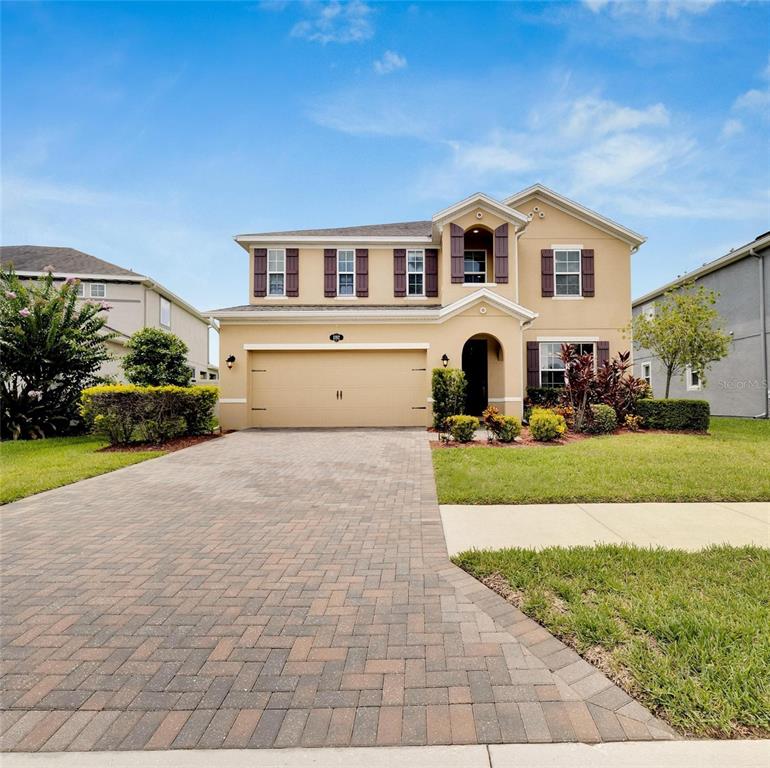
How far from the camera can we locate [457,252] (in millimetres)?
14609

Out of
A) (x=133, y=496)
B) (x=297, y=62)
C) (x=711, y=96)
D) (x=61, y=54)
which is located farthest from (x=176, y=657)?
(x=711, y=96)

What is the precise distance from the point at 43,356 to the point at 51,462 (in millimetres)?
5132

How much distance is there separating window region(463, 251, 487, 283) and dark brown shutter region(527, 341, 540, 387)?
3.13 meters

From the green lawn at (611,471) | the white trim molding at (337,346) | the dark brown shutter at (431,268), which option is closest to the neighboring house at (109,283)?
the white trim molding at (337,346)

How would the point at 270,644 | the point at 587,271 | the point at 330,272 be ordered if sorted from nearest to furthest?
the point at 270,644
the point at 587,271
the point at 330,272

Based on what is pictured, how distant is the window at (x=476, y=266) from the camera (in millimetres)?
15352

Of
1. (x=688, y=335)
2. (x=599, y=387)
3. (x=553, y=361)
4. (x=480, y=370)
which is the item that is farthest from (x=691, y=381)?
(x=480, y=370)

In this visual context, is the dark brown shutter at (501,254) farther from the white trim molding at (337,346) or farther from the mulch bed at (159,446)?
the mulch bed at (159,446)

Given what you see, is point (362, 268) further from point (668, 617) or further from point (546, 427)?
point (668, 617)

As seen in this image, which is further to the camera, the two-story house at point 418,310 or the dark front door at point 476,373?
the dark front door at point 476,373

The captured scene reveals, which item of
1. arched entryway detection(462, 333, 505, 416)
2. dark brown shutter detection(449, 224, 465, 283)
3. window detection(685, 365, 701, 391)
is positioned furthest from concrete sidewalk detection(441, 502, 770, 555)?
window detection(685, 365, 701, 391)

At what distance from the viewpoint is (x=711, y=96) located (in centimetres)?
1096

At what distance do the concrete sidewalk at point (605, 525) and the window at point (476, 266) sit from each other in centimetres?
1137

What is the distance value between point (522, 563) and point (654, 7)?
40.5 ft
